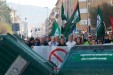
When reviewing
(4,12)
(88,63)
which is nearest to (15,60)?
(88,63)

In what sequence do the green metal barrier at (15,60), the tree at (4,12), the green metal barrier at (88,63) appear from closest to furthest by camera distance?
1. the green metal barrier at (88,63)
2. the green metal barrier at (15,60)
3. the tree at (4,12)

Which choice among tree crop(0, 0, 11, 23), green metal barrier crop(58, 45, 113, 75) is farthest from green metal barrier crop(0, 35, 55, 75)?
tree crop(0, 0, 11, 23)

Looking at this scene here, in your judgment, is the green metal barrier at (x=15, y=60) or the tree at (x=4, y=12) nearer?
the green metal barrier at (x=15, y=60)

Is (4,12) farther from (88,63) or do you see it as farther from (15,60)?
(88,63)

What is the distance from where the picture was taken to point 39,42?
16.0 m

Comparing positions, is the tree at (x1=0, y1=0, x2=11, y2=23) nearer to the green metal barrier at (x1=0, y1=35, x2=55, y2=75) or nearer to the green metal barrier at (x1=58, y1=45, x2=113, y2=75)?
the green metal barrier at (x1=0, y1=35, x2=55, y2=75)

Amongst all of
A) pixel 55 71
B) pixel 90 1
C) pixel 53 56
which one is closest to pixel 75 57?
pixel 55 71

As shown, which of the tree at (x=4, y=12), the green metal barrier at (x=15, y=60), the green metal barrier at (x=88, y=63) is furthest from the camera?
the tree at (x=4, y=12)

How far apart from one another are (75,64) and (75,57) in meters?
0.11

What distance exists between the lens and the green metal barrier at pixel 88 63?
19.6 ft

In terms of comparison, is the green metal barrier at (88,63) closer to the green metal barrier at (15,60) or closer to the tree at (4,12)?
the green metal barrier at (15,60)

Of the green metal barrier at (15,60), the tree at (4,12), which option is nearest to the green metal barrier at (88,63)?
the green metal barrier at (15,60)

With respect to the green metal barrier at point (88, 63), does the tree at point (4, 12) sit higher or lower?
higher

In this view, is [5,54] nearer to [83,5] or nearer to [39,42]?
[39,42]
